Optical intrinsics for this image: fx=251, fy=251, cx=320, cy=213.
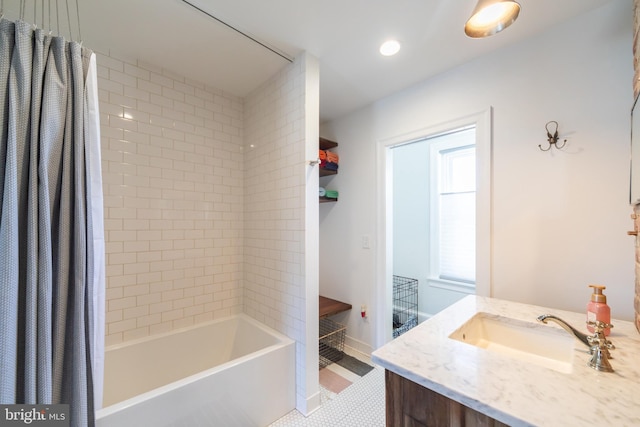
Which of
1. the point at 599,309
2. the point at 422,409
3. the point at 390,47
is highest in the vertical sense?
the point at 390,47

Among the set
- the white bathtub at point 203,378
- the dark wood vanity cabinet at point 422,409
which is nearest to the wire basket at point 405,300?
the white bathtub at point 203,378

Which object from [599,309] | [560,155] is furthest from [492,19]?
[599,309]

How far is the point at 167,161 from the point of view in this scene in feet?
6.46

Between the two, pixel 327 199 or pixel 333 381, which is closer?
pixel 333 381

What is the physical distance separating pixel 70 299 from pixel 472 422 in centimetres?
141

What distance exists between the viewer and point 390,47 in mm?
1645

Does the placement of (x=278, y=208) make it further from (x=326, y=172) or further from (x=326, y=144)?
(x=326, y=144)

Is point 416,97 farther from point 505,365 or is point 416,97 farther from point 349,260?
point 505,365

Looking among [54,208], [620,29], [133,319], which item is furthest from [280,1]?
[133,319]

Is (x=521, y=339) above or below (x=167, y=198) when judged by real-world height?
below

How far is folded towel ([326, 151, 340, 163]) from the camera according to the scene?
8.29 feet

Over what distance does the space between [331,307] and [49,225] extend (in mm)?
2086

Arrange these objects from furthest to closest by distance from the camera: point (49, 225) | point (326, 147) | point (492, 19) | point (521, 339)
Answer: 1. point (326, 147)
2. point (521, 339)
3. point (492, 19)
4. point (49, 225)

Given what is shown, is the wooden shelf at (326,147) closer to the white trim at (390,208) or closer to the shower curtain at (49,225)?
the white trim at (390,208)
